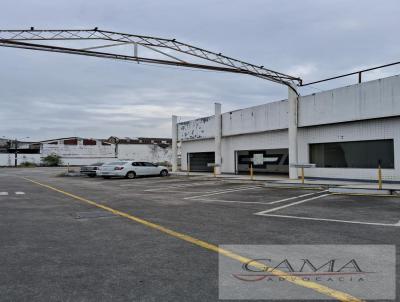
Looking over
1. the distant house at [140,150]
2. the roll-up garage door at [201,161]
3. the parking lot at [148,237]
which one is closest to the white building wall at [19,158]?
the distant house at [140,150]

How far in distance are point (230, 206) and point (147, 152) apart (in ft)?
244

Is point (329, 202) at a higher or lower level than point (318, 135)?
lower

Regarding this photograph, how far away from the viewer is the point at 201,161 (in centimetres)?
3600

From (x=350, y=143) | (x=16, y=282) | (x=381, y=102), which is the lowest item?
(x=16, y=282)

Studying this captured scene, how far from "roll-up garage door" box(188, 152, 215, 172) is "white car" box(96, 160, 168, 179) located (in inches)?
319

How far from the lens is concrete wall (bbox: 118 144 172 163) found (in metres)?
83.2

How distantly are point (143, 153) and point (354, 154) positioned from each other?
67.3 metres

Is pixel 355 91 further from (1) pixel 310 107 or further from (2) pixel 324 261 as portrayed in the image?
(2) pixel 324 261

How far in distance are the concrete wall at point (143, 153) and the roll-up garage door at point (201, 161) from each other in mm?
46342

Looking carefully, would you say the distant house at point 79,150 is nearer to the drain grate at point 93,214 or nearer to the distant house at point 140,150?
the distant house at point 140,150

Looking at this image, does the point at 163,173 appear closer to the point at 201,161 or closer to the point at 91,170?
the point at 91,170

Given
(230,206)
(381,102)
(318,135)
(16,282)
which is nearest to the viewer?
(16,282)

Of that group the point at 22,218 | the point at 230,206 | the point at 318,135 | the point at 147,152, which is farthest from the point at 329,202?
the point at 147,152

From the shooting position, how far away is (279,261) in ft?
16.3
